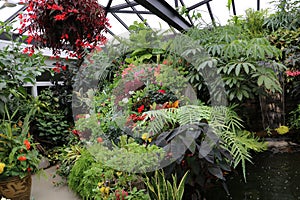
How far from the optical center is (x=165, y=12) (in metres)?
3.86

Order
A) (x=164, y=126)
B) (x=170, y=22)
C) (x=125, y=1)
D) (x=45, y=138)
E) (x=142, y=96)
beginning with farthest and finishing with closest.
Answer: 1. (x=125, y=1)
2. (x=170, y=22)
3. (x=45, y=138)
4. (x=142, y=96)
5. (x=164, y=126)

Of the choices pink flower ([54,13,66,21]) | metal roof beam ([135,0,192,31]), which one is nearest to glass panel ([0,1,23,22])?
pink flower ([54,13,66,21])

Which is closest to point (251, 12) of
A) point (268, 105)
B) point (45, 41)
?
point (268, 105)

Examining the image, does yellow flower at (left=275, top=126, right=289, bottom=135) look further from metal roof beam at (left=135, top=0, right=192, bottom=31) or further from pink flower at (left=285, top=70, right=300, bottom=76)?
metal roof beam at (left=135, top=0, right=192, bottom=31)

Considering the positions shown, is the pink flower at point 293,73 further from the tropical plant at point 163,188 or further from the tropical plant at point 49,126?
the tropical plant at point 49,126

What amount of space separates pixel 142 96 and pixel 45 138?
1367 millimetres

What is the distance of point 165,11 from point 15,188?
304cm

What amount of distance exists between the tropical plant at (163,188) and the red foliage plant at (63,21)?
1.80 metres

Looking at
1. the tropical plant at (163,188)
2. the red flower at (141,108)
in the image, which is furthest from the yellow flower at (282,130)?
the tropical plant at (163,188)

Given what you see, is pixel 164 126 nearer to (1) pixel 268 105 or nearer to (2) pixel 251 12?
(1) pixel 268 105

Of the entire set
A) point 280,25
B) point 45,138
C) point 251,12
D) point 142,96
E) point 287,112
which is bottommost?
point 287,112

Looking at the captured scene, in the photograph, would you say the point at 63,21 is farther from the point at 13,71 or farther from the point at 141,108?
the point at 141,108

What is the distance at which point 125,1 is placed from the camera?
5129 mm

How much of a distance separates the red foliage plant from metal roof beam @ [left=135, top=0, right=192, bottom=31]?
722 mm
